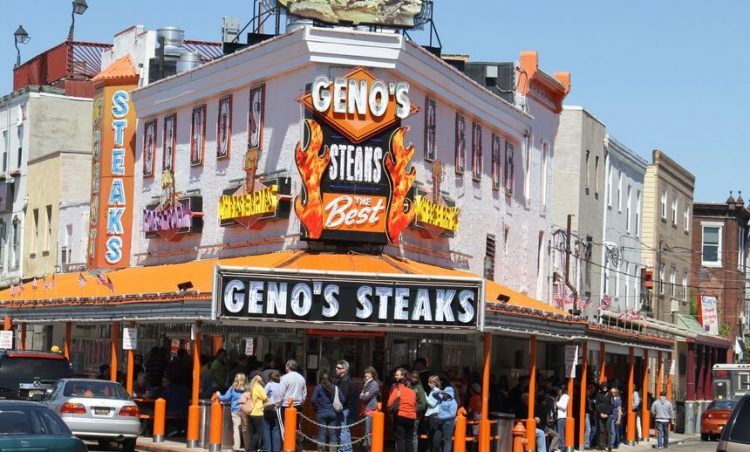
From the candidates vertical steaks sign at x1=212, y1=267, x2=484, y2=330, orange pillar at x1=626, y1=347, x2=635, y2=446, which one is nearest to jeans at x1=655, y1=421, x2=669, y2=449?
orange pillar at x1=626, y1=347, x2=635, y2=446

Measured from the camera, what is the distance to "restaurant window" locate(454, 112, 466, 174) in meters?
38.5

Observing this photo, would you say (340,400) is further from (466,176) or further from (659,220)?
(659,220)

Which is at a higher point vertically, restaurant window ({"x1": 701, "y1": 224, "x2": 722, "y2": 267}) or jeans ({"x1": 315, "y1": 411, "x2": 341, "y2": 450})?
restaurant window ({"x1": 701, "y1": 224, "x2": 722, "y2": 267})

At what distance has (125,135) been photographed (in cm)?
4288

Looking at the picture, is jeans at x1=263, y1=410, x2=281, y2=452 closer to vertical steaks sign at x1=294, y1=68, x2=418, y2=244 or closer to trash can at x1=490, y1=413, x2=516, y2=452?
trash can at x1=490, y1=413, x2=516, y2=452

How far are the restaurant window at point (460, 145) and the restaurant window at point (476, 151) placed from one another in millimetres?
736

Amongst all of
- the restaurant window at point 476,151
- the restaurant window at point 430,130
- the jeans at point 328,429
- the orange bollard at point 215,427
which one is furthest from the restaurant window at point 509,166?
the jeans at point 328,429

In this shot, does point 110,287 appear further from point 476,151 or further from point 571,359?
point 571,359

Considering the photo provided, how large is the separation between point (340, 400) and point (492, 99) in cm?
1533

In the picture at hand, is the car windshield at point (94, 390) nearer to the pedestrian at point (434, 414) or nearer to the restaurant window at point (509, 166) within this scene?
the pedestrian at point (434, 414)

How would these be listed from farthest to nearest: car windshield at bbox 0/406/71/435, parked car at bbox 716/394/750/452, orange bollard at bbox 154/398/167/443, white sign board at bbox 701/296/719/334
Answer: white sign board at bbox 701/296/719/334
orange bollard at bbox 154/398/167/443
parked car at bbox 716/394/750/452
car windshield at bbox 0/406/71/435

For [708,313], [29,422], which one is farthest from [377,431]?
[708,313]

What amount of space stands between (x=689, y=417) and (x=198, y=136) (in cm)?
2220

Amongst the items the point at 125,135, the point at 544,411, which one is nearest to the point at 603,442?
the point at 544,411
